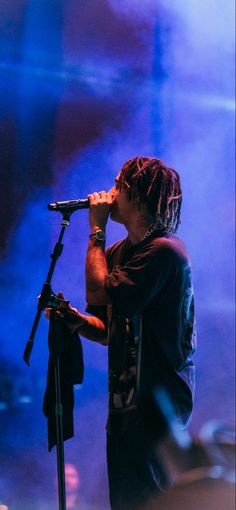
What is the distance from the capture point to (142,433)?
1.55 m

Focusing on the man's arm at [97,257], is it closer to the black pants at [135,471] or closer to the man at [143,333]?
the man at [143,333]

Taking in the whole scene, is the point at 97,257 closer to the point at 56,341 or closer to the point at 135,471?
the point at 56,341

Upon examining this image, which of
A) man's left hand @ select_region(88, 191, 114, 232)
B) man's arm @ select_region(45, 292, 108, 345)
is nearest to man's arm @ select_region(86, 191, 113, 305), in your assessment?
man's left hand @ select_region(88, 191, 114, 232)

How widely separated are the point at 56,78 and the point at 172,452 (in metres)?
1.62

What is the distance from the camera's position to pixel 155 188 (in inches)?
67.2

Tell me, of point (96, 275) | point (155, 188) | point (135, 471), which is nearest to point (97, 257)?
point (96, 275)

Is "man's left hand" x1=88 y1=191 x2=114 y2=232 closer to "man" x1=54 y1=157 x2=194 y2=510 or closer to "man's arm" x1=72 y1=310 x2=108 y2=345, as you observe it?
"man" x1=54 y1=157 x2=194 y2=510

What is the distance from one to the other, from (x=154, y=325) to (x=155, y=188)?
16.3 inches

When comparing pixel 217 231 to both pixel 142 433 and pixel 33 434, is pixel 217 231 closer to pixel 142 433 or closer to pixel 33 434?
pixel 33 434

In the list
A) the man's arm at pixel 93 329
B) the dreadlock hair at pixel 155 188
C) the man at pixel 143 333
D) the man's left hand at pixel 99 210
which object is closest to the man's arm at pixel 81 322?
the man's arm at pixel 93 329

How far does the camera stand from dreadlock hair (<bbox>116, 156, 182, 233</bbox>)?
170 cm

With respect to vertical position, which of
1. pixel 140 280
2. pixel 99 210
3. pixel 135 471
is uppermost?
pixel 99 210

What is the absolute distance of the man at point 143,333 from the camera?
1543 millimetres

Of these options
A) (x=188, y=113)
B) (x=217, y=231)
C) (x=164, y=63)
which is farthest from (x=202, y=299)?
(x=164, y=63)
